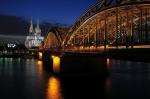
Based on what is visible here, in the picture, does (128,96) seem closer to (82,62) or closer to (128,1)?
(128,1)

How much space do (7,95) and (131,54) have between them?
17.4 m

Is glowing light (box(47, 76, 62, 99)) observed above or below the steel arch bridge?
below

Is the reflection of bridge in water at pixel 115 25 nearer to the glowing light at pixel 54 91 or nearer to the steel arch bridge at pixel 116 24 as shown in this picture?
the steel arch bridge at pixel 116 24

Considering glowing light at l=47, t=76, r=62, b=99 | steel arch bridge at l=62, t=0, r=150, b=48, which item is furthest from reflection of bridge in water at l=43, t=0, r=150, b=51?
glowing light at l=47, t=76, r=62, b=99

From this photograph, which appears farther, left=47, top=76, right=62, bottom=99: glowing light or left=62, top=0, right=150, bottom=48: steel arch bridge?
left=47, top=76, right=62, bottom=99: glowing light

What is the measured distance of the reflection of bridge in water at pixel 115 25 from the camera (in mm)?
38009

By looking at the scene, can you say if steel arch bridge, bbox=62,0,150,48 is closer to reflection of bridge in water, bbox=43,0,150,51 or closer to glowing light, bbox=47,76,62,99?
reflection of bridge in water, bbox=43,0,150,51

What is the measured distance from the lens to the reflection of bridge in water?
3801 cm

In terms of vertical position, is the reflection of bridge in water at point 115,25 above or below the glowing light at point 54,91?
above

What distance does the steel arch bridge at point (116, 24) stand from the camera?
38.6 meters

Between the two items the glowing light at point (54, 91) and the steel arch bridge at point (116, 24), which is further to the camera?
the glowing light at point (54, 91)

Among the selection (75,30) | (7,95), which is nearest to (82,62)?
(75,30)

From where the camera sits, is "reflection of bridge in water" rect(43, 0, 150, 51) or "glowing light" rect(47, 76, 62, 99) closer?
"reflection of bridge in water" rect(43, 0, 150, 51)

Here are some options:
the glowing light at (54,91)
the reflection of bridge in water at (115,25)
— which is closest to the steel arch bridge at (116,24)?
the reflection of bridge in water at (115,25)
